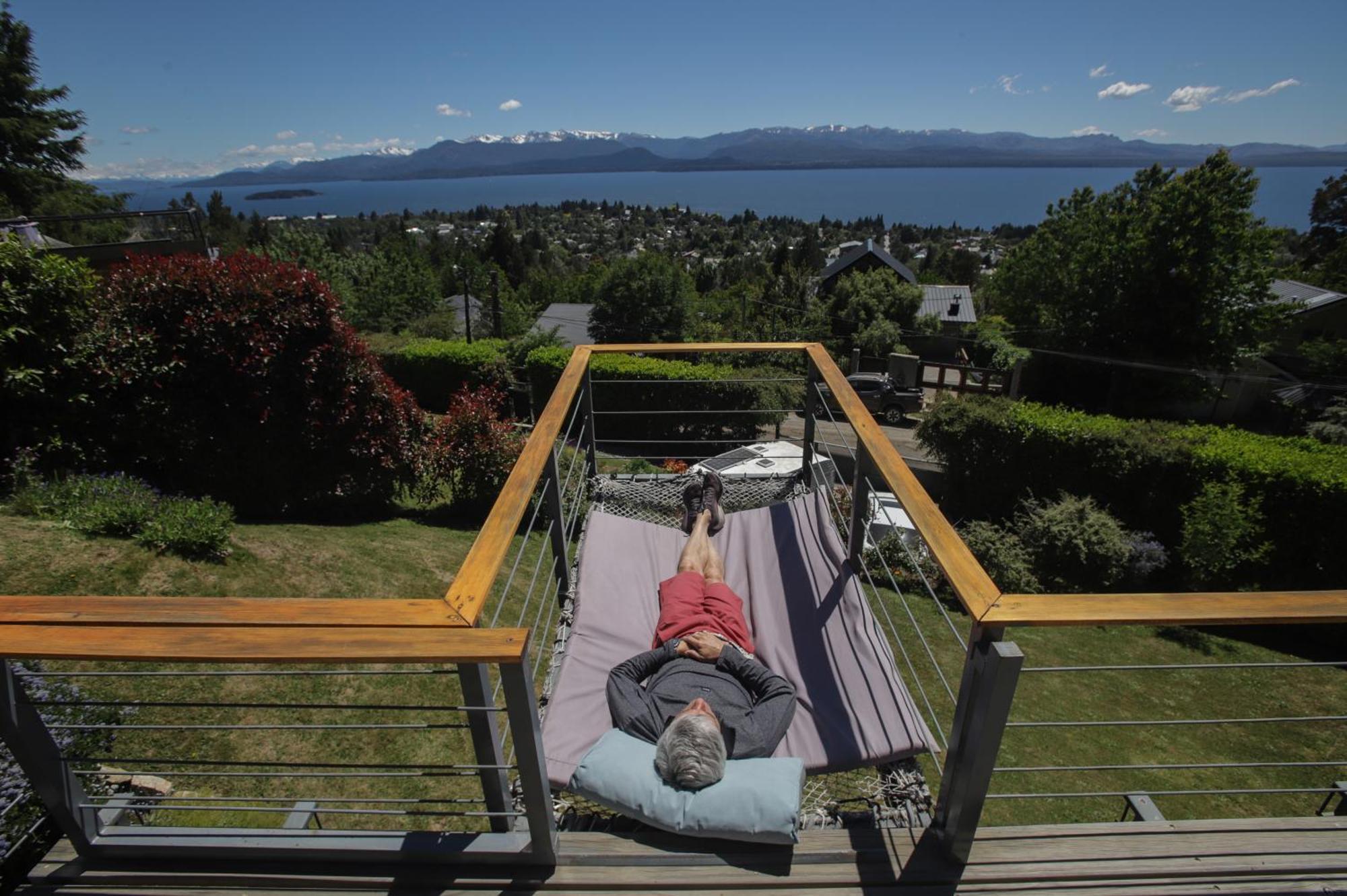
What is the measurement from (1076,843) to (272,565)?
5597mm

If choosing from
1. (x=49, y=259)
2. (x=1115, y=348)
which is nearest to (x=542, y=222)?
(x=1115, y=348)

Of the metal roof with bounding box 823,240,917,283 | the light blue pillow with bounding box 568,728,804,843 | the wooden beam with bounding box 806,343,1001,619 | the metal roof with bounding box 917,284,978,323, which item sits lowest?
the metal roof with bounding box 917,284,978,323

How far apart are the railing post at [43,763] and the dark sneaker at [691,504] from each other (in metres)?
2.68

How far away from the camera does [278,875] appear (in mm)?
1728

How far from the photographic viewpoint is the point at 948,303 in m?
31.8

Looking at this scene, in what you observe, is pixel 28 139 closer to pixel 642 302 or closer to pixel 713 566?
pixel 642 302

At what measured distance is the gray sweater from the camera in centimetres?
232

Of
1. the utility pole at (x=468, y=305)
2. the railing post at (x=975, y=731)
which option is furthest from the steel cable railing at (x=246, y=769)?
the utility pole at (x=468, y=305)

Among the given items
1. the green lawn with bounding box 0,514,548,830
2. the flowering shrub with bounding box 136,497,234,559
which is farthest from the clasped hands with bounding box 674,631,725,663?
the flowering shrub with bounding box 136,497,234,559

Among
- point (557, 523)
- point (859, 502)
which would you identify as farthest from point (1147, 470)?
point (557, 523)

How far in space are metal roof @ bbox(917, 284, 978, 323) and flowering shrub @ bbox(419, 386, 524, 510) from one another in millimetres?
25351

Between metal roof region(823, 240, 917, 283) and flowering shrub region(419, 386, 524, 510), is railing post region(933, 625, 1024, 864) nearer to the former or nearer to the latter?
flowering shrub region(419, 386, 524, 510)

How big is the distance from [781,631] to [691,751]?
101 cm

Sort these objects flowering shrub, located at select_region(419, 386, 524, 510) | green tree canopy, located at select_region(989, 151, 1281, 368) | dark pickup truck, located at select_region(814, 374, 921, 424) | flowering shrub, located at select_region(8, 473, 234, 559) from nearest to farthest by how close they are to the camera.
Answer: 1. flowering shrub, located at select_region(8, 473, 234, 559)
2. flowering shrub, located at select_region(419, 386, 524, 510)
3. green tree canopy, located at select_region(989, 151, 1281, 368)
4. dark pickup truck, located at select_region(814, 374, 921, 424)
